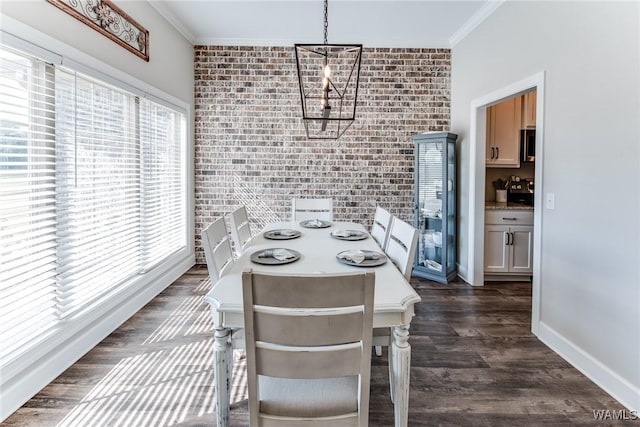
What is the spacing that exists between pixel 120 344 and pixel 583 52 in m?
3.87

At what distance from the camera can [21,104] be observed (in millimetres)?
1939

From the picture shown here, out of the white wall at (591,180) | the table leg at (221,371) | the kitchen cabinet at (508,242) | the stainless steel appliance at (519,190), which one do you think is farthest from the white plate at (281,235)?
the stainless steel appliance at (519,190)

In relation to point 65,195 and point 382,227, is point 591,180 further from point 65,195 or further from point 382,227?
point 65,195

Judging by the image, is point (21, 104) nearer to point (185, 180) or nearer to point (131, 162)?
point (131, 162)

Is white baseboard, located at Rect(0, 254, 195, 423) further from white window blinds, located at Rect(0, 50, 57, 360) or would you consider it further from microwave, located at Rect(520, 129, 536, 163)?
microwave, located at Rect(520, 129, 536, 163)

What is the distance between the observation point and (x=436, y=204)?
4273 millimetres

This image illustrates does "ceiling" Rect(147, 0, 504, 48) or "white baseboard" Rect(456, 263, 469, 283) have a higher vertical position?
"ceiling" Rect(147, 0, 504, 48)

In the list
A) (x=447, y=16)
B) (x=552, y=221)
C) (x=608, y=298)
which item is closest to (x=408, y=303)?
(x=608, y=298)

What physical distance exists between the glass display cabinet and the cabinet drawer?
0.43 metres

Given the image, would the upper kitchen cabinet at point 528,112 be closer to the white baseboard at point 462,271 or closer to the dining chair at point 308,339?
the white baseboard at point 462,271

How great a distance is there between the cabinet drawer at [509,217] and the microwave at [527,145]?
101 cm

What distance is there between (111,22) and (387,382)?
3381 mm

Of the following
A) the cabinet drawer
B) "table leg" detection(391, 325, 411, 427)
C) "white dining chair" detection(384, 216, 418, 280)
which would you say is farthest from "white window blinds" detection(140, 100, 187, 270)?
the cabinet drawer

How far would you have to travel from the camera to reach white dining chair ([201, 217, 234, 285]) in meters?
1.83
